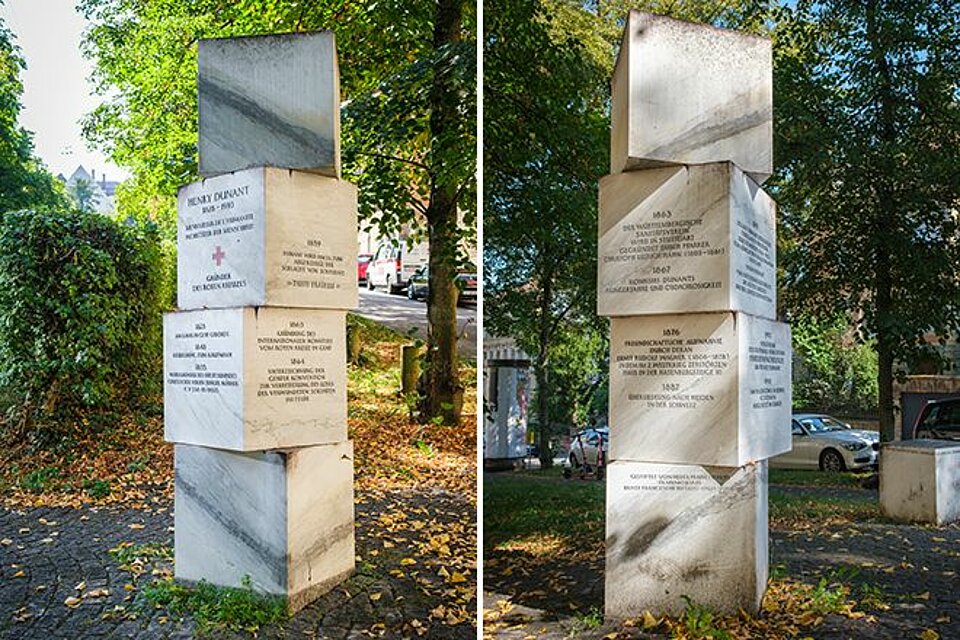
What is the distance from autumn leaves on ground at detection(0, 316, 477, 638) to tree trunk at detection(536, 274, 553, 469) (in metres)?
0.59

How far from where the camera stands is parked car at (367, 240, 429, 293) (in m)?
3.33

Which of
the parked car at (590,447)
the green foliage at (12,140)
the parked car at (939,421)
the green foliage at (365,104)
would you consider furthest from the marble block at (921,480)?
the green foliage at (12,140)

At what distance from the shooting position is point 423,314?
11.6 feet

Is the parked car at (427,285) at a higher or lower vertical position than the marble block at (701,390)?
higher

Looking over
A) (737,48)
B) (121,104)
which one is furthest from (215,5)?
(737,48)

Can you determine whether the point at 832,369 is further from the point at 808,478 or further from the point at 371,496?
the point at 371,496

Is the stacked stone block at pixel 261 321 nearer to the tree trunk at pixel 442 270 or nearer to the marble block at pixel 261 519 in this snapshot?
the marble block at pixel 261 519

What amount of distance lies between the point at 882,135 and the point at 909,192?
0.15 meters

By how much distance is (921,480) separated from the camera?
6.27 feet

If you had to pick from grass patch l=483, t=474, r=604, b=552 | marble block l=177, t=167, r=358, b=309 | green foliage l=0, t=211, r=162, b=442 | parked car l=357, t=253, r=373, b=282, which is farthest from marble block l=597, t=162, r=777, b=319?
green foliage l=0, t=211, r=162, b=442

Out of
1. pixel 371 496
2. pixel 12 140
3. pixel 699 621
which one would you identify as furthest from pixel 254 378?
pixel 699 621

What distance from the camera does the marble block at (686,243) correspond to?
2.09m

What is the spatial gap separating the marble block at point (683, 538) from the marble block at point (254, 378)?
938mm

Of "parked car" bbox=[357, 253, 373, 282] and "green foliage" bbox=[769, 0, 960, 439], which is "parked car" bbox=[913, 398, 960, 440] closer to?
"green foliage" bbox=[769, 0, 960, 439]
